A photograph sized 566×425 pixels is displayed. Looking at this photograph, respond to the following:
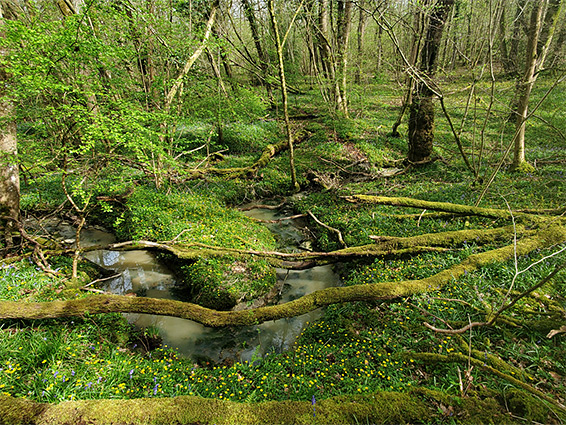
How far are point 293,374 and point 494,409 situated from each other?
238 cm

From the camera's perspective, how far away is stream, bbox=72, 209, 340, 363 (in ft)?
16.3

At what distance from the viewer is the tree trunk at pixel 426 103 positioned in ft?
29.0

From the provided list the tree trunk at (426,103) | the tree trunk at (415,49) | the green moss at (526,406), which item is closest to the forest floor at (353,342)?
the green moss at (526,406)

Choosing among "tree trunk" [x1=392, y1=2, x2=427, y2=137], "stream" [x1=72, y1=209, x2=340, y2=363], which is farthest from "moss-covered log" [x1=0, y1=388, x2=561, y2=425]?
"tree trunk" [x1=392, y1=2, x2=427, y2=137]

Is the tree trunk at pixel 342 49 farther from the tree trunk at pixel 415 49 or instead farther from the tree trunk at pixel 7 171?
the tree trunk at pixel 7 171

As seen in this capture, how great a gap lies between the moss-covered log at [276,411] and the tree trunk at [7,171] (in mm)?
4787

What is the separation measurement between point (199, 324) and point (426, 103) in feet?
35.2

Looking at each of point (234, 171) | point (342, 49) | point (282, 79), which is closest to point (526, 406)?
point (282, 79)

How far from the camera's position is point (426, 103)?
9789 millimetres

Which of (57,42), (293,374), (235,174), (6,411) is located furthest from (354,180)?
(6,411)

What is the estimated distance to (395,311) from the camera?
4.52 meters

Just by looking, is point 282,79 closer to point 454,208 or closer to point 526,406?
point 454,208

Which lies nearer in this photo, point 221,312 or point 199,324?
point 221,312

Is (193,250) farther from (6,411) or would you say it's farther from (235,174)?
(235,174)
